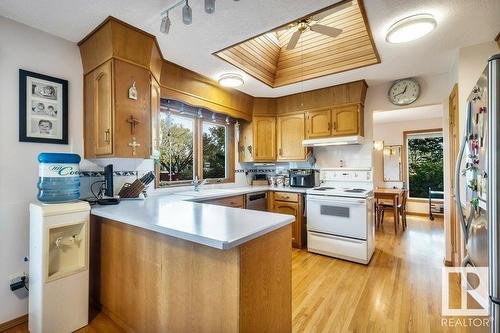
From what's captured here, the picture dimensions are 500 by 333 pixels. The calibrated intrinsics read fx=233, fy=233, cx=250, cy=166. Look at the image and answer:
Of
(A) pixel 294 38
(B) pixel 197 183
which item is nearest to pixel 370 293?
(B) pixel 197 183

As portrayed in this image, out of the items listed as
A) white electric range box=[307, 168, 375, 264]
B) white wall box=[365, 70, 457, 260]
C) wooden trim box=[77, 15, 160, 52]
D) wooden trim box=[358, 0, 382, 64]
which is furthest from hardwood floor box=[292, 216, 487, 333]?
wooden trim box=[77, 15, 160, 52]

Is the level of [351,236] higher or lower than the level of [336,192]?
lower

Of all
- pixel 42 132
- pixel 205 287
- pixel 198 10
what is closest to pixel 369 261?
pixel 205 287

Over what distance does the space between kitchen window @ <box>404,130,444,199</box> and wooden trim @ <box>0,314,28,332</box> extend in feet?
23.2

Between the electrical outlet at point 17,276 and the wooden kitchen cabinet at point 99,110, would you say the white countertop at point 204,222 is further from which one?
the electrical outlet at point 17,276

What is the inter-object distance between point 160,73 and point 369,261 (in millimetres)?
3305

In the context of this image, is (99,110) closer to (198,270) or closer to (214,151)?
(198,270)

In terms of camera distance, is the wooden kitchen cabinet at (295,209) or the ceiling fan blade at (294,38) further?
the wooden kitchen cabinet at (295,209)

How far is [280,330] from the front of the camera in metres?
1.35

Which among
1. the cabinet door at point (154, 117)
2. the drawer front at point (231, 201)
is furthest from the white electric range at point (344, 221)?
the cabinet door at point (154, 117)

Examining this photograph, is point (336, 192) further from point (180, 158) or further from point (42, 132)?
point (42, 132)

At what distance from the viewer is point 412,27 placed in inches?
70.1

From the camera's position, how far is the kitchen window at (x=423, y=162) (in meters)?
5.67

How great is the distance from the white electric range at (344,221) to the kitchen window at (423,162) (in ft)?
11.4
